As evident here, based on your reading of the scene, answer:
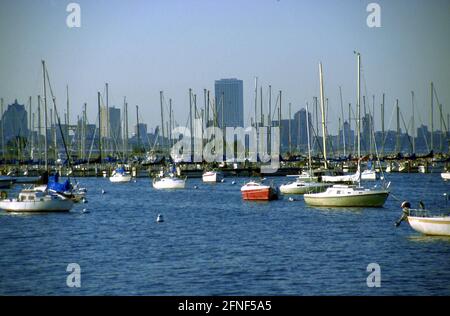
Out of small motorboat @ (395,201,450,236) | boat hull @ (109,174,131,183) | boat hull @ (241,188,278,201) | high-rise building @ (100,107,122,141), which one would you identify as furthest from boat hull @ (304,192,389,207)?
high-rise building @ (100,107,122,141)

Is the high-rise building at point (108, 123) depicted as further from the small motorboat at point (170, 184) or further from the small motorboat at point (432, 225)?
the small motorboat at point (432, 225)

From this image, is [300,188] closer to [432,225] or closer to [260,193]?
[260,193]

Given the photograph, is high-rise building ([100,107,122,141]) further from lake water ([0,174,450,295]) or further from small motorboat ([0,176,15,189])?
lake water ([0,174,450,295])

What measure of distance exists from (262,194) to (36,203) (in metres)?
20.2

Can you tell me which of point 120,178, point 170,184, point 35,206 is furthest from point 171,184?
point 35,206

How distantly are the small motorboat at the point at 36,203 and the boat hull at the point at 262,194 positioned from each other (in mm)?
17783

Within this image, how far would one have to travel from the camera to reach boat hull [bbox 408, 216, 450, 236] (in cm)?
3828

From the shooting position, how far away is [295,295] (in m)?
28.0

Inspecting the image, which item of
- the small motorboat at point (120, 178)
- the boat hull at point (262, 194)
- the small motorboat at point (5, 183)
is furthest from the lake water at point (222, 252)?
the small motorboat at point (120, 178)

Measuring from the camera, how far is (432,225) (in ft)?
127

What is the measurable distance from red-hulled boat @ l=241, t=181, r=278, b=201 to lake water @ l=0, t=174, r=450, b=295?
20.2 feet

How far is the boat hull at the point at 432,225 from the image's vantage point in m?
38.3

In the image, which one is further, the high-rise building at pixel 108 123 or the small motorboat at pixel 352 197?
the high-rise building at pixel 108 123
